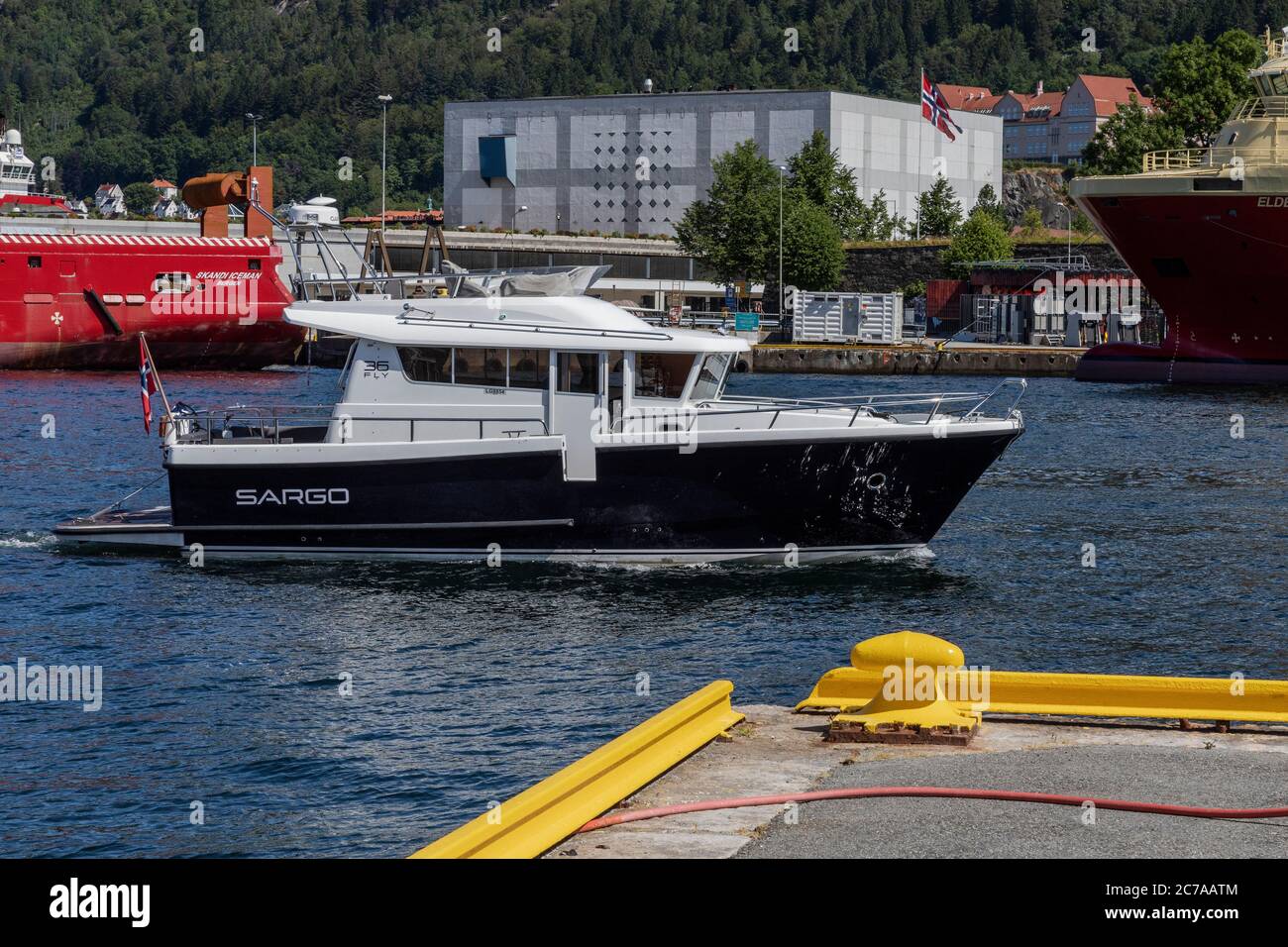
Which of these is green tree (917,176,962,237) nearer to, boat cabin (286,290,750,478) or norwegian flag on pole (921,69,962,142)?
norwegian flag on pole (921,69,962,142)

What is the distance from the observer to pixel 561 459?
22438mm

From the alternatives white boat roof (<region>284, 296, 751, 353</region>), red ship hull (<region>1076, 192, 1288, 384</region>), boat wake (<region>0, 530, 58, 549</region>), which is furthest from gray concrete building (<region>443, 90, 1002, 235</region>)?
white boat roof (<region>284, 296, 751, 353</region>)

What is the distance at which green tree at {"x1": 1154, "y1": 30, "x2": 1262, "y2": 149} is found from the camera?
322 feet

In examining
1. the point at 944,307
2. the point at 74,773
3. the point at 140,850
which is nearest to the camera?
the point at 140,850

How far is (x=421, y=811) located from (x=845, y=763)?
373 centimetres

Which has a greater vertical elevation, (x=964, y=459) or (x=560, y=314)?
(x=560, y=314)

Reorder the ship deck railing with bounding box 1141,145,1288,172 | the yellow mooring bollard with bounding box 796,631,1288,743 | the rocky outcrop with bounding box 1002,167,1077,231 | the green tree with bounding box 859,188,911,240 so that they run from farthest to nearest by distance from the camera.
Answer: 1. the rocky outcrop with bounding box 1002,167,1077,231
2. the green tree with bounding box 859,188,911,240
3. the ship deck railing with bounding box 1141,145,1288,172
4. the yellow mooring bollard with bounding box 796,631,1288,743

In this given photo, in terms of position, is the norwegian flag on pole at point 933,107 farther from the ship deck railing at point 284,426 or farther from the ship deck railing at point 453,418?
the ship deck railing at point 284,426

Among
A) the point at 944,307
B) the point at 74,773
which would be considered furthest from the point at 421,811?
the point at 944,307

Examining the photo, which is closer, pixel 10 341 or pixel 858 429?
pixel 858 429

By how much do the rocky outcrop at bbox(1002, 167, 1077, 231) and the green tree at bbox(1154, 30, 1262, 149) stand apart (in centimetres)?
4731
